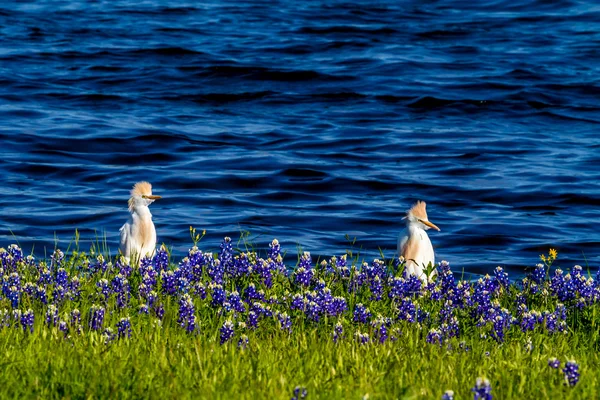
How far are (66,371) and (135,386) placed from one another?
1.37 ft

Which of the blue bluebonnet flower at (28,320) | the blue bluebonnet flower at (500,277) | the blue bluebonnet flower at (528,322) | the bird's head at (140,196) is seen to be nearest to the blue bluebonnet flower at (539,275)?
the blue bluebonnet flower at (500,277)

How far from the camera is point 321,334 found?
7.11 m

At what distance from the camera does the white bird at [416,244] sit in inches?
375

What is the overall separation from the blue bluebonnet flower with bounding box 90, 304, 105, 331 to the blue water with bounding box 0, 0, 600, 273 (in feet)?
19.2

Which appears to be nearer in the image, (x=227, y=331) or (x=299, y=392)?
(x=299, y=392)

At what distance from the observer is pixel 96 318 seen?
6949 millimetres

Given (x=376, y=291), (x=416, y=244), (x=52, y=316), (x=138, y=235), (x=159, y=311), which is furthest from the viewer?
(x=138, y=235)

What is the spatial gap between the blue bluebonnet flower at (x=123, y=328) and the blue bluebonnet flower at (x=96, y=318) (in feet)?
0.58

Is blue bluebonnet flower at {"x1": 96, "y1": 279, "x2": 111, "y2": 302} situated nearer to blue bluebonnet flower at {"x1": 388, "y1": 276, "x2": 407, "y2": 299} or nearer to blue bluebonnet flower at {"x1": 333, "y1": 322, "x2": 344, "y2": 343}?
blue bluebonnet flower at {"x1": 333, "y1": 322, "x2": 344, "y2": 343}

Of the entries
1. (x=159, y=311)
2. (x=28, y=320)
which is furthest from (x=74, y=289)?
(x=28, y=320)

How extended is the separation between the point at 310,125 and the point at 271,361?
1397 centimetres

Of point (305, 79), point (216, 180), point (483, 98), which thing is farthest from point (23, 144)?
point (483, 98)

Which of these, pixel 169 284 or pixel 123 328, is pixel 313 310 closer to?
pixel 169 284

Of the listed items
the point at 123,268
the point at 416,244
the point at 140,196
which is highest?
the point at 140,196
